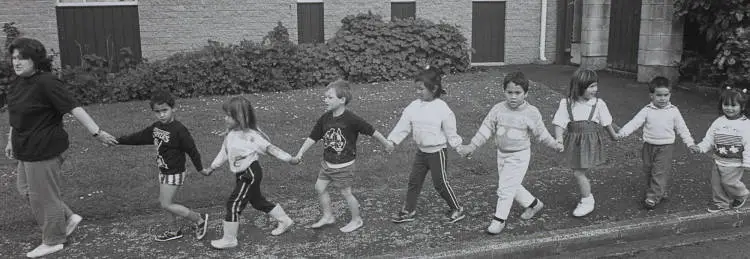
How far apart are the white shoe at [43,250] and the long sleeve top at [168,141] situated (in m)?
0.94

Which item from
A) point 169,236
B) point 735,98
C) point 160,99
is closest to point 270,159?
point 169,236

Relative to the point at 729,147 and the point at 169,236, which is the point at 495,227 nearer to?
the point at 729,147

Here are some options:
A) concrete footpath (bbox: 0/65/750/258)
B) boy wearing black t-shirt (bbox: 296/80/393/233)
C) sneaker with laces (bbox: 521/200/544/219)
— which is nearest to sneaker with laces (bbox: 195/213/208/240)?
concrete footpath (bbox: 0/65/750/258)

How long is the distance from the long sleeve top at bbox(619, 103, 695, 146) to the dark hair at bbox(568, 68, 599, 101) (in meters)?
0.57

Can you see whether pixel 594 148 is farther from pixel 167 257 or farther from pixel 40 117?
pixel 40 117

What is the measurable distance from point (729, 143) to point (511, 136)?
1956mm

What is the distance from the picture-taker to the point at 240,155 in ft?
16.4

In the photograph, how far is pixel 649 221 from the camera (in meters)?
5.62

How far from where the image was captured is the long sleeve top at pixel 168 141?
4953 mm

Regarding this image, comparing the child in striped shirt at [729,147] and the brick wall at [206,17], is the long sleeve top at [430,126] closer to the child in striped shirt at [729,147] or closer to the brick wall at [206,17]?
the child in striped shirt at [729,147]

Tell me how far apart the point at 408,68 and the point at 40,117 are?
836 cm

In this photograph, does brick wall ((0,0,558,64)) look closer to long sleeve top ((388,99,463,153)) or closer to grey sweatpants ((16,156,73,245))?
grey sweatpants ((16,156,73,245))

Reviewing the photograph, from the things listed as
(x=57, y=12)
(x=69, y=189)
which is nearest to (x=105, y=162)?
(x=69, y=189)

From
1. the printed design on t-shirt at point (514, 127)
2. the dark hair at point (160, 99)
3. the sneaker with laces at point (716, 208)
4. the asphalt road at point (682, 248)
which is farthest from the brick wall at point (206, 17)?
the asphalt road at point (682, 248)
